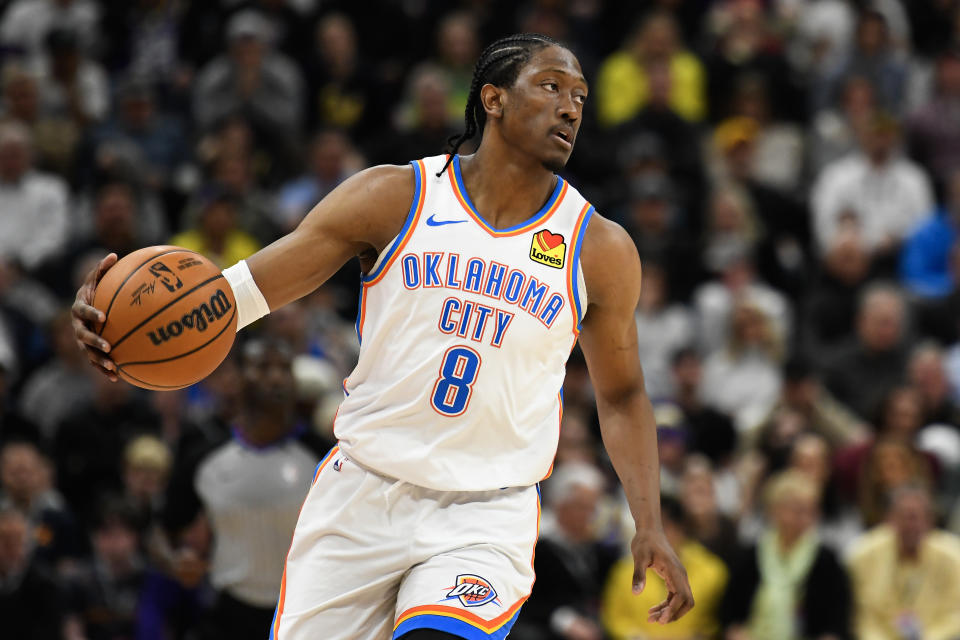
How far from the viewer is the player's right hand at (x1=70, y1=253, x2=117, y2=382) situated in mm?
4152

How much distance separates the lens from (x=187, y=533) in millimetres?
7520

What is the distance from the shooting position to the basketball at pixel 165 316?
165 inches

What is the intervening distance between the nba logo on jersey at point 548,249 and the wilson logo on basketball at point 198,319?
37.5 inches

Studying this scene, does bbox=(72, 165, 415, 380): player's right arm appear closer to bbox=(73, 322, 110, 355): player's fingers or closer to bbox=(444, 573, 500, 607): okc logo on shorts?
bbox=(73, 322, 110, 355): player's fingers

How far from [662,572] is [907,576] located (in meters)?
4.26

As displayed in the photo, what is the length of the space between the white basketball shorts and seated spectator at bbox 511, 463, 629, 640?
346cm

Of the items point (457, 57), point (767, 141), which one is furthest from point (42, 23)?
point (767, 141)

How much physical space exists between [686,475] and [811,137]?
444cm

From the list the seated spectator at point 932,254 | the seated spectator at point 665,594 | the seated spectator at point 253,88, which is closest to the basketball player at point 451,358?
the seated spectator at point 665,594

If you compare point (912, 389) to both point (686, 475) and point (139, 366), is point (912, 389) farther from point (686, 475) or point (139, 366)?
point (139, 366)

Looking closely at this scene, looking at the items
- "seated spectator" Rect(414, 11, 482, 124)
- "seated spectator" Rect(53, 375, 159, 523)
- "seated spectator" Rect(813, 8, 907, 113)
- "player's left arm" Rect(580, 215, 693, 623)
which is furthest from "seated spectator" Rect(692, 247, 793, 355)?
"player's left arm" Rect(580, 215, 693, 623)

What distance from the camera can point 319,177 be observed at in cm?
1117

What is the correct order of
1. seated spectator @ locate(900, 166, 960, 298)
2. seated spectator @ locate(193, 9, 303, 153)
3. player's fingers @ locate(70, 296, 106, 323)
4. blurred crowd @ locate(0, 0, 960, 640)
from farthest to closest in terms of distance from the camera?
seated spectator @ locate(193, 9, 303, 153) → seated spectator @ locate(900, 166, 960, 298) → blurred crowd @ locate(0, 0, 960, 640) → player's fingers @ locate(70, 296, 106, 323)

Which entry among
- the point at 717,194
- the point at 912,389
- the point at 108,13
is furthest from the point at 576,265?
the point at 108,13
